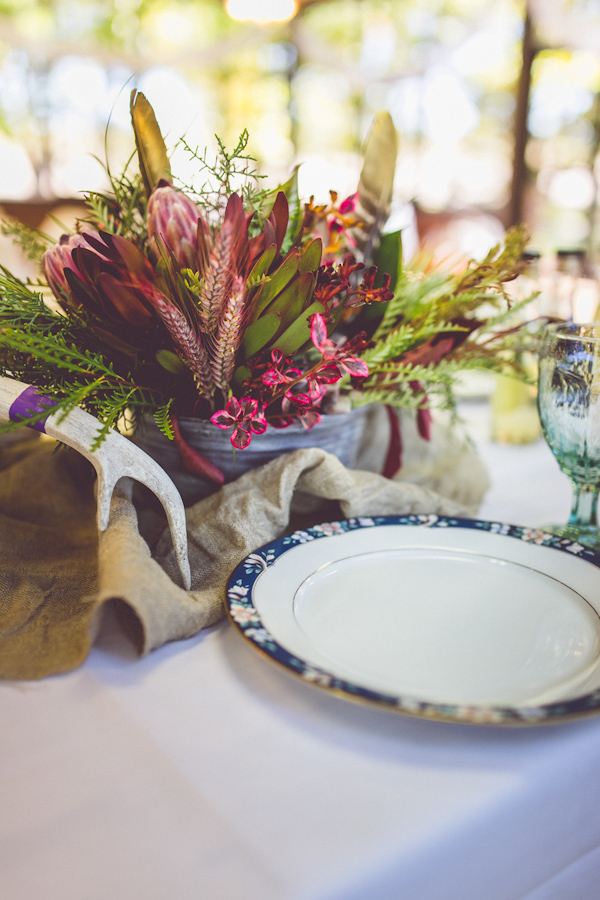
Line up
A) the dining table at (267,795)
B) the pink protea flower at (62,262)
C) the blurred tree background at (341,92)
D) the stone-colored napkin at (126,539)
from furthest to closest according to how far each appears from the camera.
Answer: the blurred tree background at (341,92) < the pink protea flower at (62,262) < the stone-colored napkin at (126,539) < the dining table at (267,795)

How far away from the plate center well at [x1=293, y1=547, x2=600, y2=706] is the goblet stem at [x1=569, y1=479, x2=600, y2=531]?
175 mm

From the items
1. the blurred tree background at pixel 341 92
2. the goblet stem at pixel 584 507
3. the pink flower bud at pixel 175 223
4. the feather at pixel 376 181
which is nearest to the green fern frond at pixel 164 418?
the pink flower bud at pixel 175 223

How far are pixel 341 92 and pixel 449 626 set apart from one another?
6.23m

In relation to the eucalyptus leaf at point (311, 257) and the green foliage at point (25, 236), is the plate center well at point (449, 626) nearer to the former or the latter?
the eucalyptus leaf at point (311, 257)

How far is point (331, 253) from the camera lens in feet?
2.15

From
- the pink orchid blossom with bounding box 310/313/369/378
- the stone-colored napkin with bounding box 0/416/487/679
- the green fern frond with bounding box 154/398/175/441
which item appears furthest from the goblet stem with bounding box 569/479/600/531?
the green fern frond with bounding box 154/398/175/441

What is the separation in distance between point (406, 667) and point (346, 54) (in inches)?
247

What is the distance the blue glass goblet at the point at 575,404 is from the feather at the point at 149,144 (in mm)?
376

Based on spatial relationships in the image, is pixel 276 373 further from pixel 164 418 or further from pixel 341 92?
pixel 341 92

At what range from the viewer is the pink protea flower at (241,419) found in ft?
1.69

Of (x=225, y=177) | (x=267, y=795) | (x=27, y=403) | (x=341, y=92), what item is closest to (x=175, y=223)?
(x=225, y=177)

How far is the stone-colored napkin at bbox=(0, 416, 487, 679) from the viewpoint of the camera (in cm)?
42

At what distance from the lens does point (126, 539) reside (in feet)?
1.49

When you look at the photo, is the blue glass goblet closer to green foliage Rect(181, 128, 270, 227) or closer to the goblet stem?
the goblet stem
